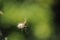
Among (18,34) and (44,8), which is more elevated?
(44,8)

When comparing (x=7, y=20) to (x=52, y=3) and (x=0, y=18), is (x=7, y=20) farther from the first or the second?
(x=52, y=3)

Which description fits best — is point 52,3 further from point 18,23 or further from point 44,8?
point 18,23

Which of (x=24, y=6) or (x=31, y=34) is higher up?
(x=24, y=6)

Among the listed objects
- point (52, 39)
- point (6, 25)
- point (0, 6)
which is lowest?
point (52, 39)

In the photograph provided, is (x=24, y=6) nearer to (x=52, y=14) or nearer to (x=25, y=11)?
(x=25, y=11)

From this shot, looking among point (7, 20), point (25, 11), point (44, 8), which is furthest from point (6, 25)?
point (44, 8)

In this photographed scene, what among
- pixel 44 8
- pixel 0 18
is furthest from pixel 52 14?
pixel 0 18

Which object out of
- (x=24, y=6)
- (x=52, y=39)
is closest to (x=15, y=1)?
(x=24, y=6)
